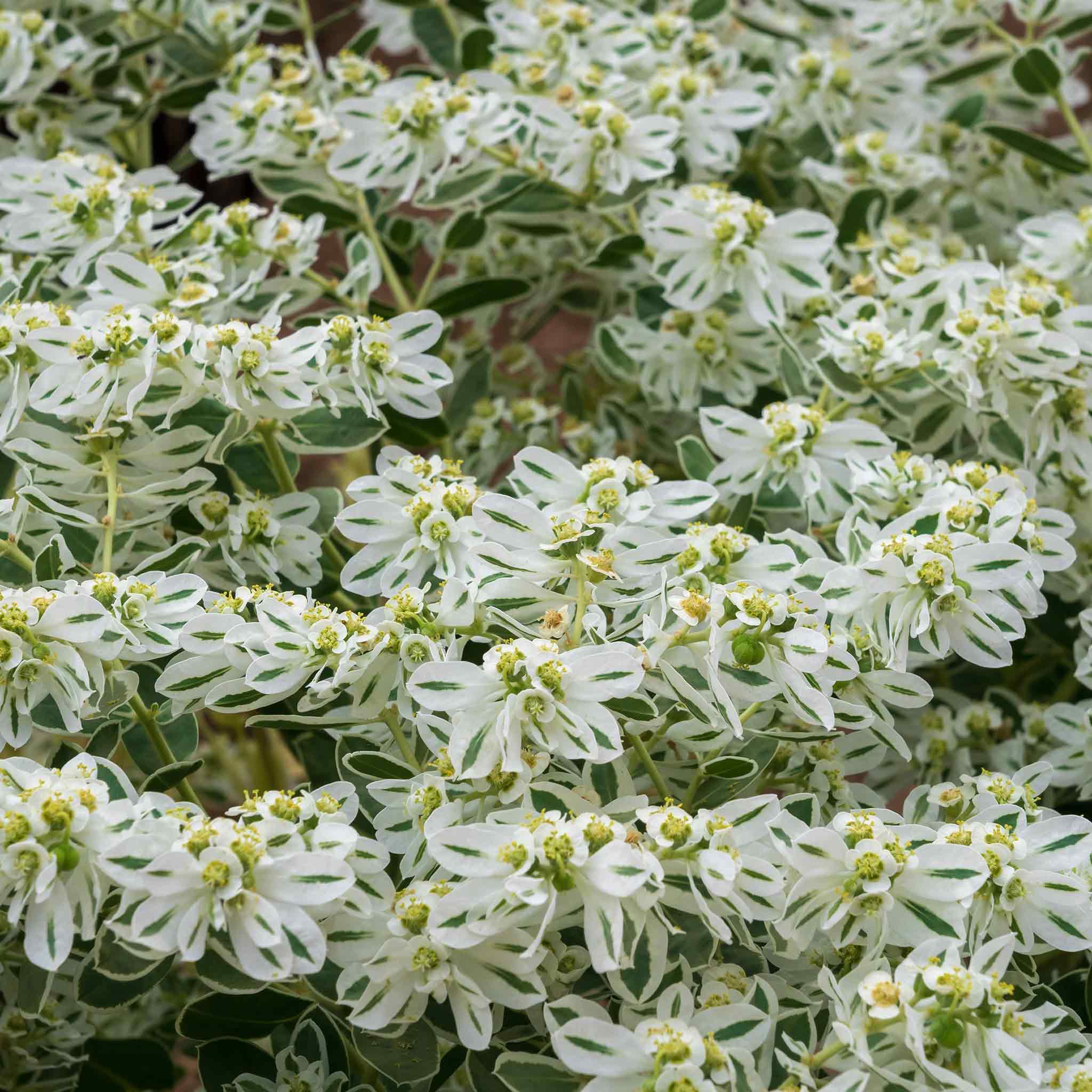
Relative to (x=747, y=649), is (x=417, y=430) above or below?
below

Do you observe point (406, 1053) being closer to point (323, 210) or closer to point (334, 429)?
point (334, 429)

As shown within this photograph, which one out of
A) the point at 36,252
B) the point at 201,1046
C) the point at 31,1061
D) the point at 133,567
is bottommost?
the point at 31,1061

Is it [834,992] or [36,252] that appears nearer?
[834,992]

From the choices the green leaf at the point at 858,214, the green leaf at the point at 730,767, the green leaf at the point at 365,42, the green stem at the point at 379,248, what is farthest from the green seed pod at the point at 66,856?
the green leaf at the point at 365,42

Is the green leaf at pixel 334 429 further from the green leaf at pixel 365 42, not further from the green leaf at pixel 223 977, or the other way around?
the green leaf at pixel 365 42

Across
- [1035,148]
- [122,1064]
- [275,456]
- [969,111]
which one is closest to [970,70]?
[969,111]

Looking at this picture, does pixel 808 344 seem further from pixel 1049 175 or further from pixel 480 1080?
pixel 480 1080

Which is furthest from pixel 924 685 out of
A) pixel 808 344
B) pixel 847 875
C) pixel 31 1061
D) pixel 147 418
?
pixel 31 1061
